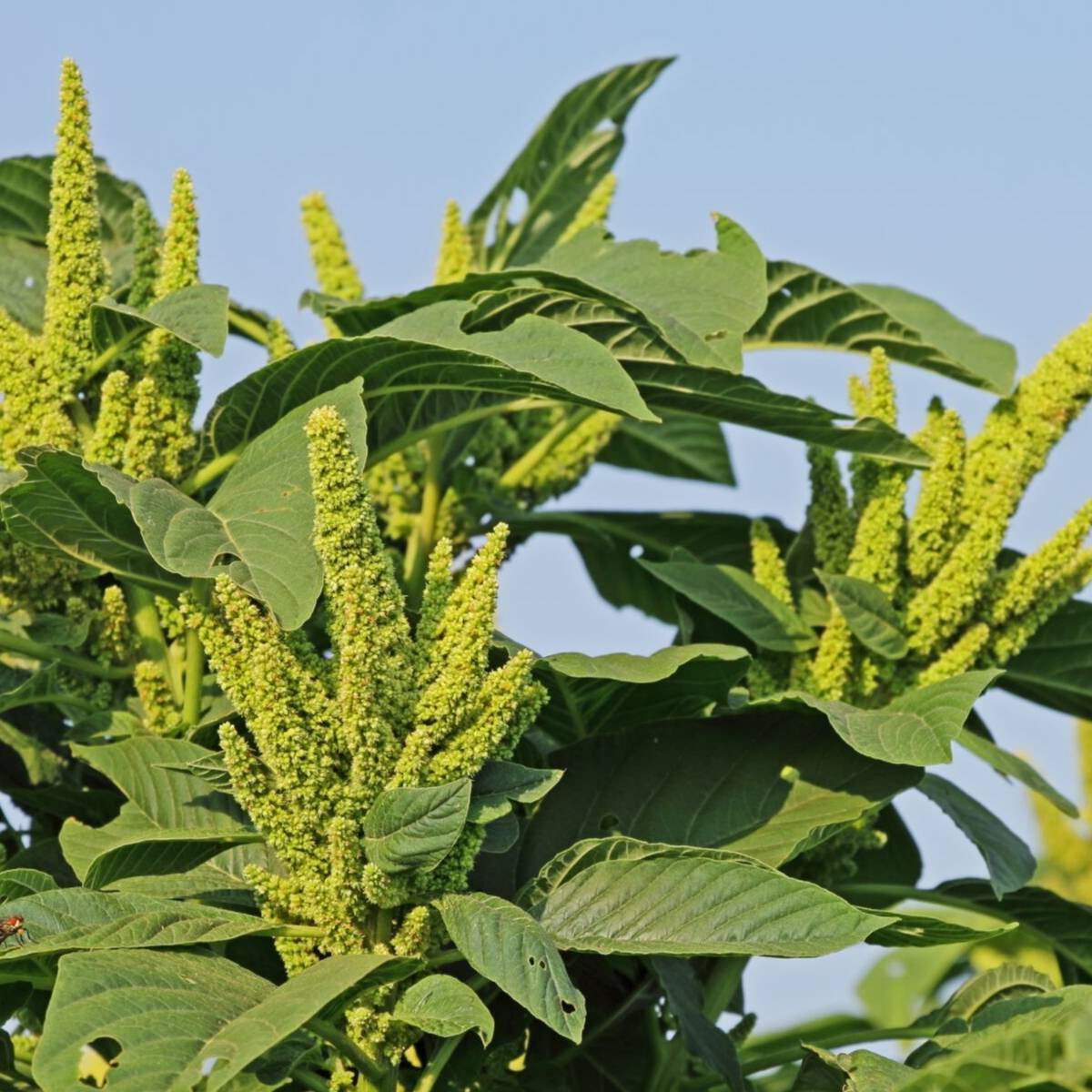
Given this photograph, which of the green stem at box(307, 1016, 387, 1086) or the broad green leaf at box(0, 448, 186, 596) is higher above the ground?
the broad green leaf at box(0, 448, 186, 596)

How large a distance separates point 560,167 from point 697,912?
2015 mm

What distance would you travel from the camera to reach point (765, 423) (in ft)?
9.86

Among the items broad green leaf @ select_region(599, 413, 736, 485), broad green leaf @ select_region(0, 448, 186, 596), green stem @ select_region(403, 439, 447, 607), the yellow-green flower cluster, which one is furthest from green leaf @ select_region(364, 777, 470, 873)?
broad green leaf @ select_region(599, 413, 736, 485)

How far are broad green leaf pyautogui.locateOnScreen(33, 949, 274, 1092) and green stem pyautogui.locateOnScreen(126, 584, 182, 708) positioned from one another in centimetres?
74

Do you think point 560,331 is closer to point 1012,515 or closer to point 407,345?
point 407,345

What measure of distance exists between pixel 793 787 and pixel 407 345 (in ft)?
2.87

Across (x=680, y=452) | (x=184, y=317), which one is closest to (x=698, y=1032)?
(x=184, y=317)

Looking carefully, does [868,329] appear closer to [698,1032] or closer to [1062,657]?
[1062,657]

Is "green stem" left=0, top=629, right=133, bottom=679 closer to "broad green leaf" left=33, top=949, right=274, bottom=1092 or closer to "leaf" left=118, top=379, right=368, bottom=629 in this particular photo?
"leaf" left=118, top=379, right=368, bottom=629

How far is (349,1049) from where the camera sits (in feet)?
7.48

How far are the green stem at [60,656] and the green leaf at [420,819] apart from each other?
74cm

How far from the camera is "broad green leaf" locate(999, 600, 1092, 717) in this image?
10.9 feet

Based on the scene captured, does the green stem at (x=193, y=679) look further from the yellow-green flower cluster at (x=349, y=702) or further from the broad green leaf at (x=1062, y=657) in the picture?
the broad green leaf at (x=1062, y=657)

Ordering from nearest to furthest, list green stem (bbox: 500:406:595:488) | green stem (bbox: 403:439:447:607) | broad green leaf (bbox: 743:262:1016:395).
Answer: broad green leaf (bbox: 743:262:1016:395) < green stem (bbox: 403:439:447:607) < green stem (bbox: 500:406:595:488)
